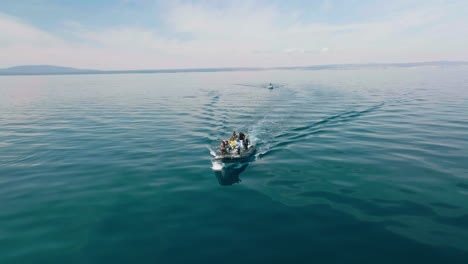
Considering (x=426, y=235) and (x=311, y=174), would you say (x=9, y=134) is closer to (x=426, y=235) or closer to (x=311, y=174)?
(x=311, y=174)

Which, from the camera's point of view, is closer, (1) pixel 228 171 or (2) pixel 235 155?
(1) pixel 228 171

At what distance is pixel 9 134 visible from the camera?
34.1m

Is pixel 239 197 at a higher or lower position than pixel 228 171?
higher

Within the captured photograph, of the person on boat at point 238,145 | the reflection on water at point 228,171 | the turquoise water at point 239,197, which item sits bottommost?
the reflection on water at point 228,171

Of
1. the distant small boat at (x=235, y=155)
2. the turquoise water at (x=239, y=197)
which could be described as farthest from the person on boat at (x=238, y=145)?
the turquoise water at (x=239, y=197)

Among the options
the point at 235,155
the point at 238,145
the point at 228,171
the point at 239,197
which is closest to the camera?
the point at 239,197

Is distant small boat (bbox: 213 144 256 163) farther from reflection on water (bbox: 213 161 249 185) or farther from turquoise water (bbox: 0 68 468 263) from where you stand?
turquoise water (bbox: 0 68 468 263)

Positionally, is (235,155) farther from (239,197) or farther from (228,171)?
(239,197)

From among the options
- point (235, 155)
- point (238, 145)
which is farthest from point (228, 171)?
point (238, 145)

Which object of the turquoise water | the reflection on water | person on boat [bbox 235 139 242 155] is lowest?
the reflection on water

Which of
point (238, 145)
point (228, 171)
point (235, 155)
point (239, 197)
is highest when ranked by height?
point (238, 145)

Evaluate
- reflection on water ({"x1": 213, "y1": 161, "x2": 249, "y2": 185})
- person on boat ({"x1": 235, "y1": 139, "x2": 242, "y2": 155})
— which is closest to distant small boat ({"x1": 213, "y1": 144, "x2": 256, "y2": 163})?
person on boat ({"x1": 235, "y1": 139, "x2": 242, "y2": 155})

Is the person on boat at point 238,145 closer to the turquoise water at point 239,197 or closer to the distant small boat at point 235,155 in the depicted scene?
the distant small boat at point 235,155

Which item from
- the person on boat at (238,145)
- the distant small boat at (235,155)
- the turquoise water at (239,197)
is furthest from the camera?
the person on boat at (238,145)
